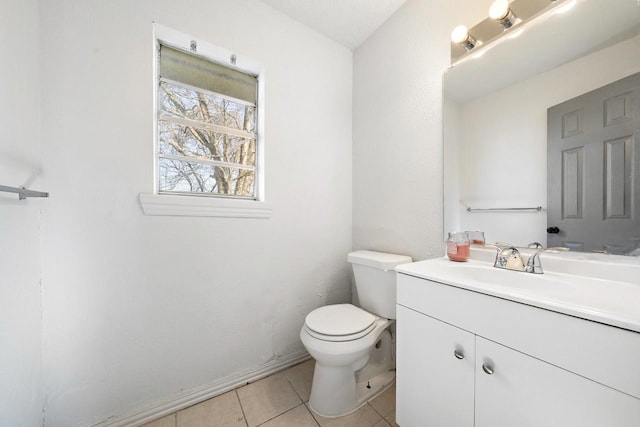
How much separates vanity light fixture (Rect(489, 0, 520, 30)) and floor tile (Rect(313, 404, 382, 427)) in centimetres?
195

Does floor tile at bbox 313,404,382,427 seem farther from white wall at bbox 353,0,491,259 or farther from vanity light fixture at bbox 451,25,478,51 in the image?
vanity light fixture at bbox 451,25,478,51

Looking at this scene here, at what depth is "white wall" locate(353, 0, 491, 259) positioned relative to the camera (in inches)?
50.6

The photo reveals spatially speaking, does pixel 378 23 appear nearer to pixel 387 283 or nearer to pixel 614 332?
pixel 387 283

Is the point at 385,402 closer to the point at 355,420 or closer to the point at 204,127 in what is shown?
the point at 355,420

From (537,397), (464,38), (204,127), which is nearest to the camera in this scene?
(537,397)

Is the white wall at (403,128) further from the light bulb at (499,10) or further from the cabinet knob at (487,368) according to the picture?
the cabinet knob at (487,368)

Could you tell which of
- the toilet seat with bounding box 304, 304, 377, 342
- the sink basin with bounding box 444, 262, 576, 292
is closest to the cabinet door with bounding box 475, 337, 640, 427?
the sink basin with bounding box 444, 262, 576, 292

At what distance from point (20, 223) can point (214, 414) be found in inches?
46.6

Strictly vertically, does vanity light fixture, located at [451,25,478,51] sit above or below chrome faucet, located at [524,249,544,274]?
above

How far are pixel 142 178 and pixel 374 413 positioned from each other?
5.47 ft

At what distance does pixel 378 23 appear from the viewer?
157cm

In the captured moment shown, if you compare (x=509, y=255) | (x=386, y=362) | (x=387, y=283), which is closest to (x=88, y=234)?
(x=387, y=283)

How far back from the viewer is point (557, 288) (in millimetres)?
802

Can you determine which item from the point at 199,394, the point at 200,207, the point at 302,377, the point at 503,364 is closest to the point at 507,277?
the point at 503,364
